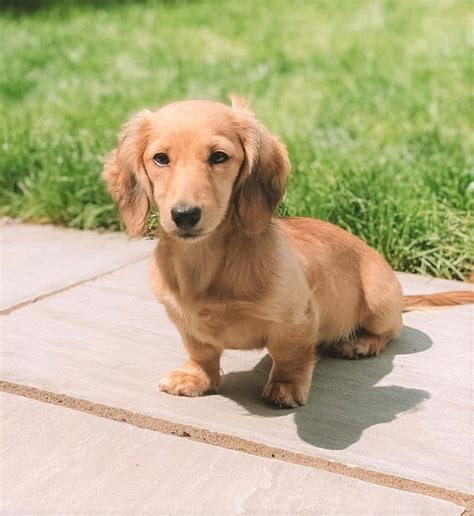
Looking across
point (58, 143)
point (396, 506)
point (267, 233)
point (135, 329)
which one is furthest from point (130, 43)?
point (396, 506)

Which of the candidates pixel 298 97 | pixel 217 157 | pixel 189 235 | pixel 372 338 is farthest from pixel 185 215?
pixel 298 97

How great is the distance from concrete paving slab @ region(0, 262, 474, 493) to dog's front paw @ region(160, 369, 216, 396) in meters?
0.03

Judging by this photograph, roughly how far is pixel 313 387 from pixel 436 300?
0.93 metres

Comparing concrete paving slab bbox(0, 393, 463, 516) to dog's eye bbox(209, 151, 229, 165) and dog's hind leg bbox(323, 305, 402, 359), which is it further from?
dog's hind leg bbox(323, 305, 402, 359)

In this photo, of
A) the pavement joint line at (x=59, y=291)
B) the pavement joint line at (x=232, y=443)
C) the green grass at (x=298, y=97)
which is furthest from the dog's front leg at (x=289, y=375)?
the green grass at (x=298, y=97)

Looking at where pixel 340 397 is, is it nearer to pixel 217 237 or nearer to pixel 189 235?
pixel 217 237

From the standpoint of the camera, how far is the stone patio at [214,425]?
6.70 feet

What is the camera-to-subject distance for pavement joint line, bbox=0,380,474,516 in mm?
2094

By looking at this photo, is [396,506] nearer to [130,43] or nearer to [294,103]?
[294,103]

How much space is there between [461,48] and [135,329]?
5.59 metres

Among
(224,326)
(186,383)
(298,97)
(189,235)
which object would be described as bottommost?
(186,383)

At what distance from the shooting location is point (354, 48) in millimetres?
7867

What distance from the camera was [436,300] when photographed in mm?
3465

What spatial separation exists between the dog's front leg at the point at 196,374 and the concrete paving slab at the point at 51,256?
3.24ft
